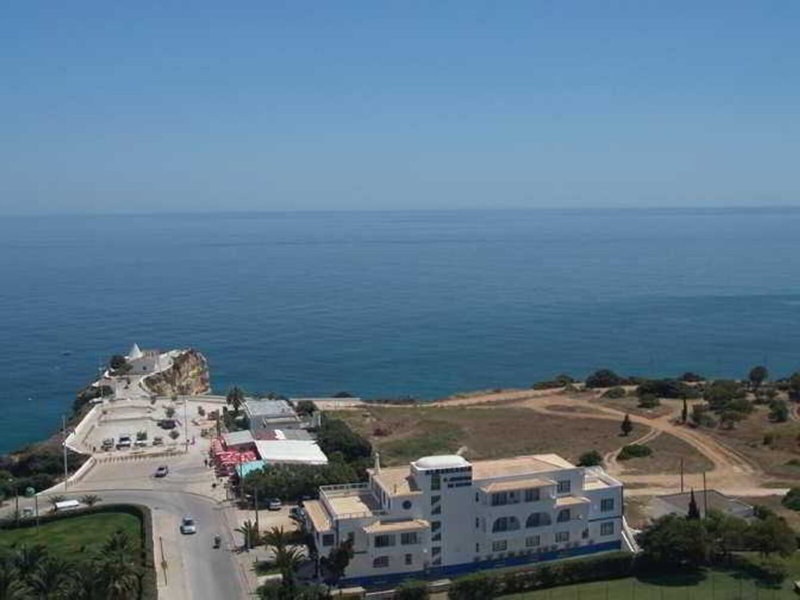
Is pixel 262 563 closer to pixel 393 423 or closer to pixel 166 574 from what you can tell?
pixel 166 574

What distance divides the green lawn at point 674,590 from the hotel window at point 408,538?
202 inches

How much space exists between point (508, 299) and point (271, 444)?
104m

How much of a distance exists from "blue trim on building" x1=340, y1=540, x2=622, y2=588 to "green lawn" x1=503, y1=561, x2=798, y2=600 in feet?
11.3

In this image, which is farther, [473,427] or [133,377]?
[133,377]

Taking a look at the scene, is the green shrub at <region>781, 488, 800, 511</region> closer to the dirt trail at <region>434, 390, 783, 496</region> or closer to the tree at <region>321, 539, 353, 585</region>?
the dirt trail at <region>434, 390, 783, 496</region>

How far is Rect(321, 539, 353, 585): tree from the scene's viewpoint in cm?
3866

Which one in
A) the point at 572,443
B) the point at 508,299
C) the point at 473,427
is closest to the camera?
the point at 572,443

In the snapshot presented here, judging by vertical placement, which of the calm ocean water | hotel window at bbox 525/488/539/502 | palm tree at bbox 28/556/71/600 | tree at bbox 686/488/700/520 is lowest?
the calm ocean water

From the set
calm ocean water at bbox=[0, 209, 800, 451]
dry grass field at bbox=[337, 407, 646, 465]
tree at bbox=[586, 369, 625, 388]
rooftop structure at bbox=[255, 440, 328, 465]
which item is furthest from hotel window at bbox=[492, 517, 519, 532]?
calm ocean water at bbox=[0, 209, 800, 451]

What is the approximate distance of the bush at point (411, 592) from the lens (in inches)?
1499

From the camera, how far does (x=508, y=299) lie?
16075 centimetres

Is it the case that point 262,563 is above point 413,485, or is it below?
below

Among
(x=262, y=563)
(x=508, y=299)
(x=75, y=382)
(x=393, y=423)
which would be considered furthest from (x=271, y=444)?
(x=508, y=299)

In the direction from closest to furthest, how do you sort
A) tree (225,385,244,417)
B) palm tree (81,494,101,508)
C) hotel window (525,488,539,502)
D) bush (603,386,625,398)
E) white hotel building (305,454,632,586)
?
white hotel building (305,454,632,586) → hotel window (525,488,539,502) → palm tree (81,494,101,508) → tree (225,385,244,417) → bush (603,386,625,398)
